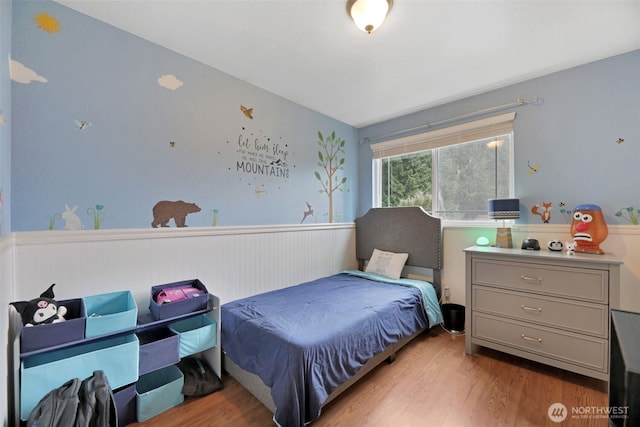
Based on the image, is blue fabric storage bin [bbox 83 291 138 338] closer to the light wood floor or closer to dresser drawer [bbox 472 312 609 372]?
the light wood floor

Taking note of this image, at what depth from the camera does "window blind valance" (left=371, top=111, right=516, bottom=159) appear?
249 centimetres

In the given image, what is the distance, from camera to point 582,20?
5.36 ft

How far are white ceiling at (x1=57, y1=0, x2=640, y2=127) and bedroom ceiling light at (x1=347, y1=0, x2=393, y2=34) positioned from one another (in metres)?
0.08

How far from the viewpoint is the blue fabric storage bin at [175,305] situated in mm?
1592

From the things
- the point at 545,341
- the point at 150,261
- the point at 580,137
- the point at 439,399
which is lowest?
the point at 439,399

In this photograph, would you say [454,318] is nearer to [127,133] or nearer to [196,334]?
[196,334]

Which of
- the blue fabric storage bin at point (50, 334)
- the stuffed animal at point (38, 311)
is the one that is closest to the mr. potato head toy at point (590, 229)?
the blue fabric storage bin at point (50, 334)

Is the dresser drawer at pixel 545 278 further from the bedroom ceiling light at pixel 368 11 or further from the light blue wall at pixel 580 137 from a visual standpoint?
the bedroom ceiling light at pixel 368 11

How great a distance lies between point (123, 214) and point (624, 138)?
3.60m

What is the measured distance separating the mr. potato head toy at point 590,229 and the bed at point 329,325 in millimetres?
1043

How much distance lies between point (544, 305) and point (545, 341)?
0.25m

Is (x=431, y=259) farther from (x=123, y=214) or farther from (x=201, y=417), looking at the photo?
(x=123, y=214)

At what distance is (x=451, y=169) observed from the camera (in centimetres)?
287

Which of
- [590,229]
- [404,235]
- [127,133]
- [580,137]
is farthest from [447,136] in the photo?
[127,133]
